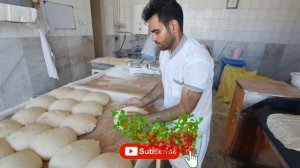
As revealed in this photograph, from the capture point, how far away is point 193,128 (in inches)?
14.6

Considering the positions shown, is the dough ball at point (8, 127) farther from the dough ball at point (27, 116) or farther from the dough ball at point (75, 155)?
the dough ball at point (75, 155)

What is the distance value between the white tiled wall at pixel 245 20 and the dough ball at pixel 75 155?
13.0 ft

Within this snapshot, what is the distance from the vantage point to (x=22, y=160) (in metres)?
0.77

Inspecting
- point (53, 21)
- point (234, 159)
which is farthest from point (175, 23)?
point (53, 21)

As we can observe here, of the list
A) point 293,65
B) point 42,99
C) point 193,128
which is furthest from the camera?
point 293,65

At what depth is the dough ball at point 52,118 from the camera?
3.58 ft

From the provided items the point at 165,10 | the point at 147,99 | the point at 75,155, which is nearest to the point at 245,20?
the point at 147,99

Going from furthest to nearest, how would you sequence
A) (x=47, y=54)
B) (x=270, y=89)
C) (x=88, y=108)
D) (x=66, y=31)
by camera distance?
(x=66, y=31) < (x=47, y=54) < (x=270, y=89) < (x=88, y=108)

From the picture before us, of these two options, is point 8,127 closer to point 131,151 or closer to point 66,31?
point 131,151

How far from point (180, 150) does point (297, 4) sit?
468cm

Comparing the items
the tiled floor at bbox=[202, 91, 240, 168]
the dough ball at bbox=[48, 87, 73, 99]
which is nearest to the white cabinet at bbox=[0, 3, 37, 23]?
the dough ball at bbox=[48, 87, 73, 99]

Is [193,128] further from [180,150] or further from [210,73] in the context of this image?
[210,73]

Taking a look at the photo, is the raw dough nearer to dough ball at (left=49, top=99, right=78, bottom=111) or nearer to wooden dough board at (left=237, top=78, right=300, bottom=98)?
dough ball at (left=49, top=99, right=78, bottom=111)

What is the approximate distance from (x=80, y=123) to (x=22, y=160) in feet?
1.09
